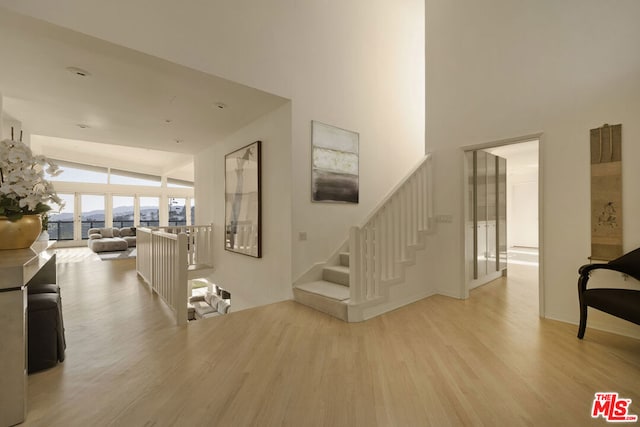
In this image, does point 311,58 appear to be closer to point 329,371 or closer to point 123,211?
point 329,371

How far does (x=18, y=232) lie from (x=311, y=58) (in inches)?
149

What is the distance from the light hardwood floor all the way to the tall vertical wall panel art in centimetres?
89

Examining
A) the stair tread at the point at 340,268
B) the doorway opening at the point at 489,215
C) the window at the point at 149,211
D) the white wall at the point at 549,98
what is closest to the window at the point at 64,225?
the window at the point at 149,211

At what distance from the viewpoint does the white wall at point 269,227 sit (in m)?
3.98

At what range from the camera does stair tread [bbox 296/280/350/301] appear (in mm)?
3400

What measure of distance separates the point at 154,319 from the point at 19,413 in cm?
163

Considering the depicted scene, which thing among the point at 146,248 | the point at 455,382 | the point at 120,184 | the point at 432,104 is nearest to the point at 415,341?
the point at 455,382

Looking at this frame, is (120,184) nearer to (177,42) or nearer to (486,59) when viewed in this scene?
(177,42)

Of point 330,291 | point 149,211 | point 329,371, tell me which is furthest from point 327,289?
point 149,211

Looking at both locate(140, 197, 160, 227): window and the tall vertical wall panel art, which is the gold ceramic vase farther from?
locate(140, 197, 160, 227): window

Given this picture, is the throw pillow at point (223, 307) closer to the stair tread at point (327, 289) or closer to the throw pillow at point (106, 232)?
the stair tread at point (327, 289)

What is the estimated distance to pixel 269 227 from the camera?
4.29 meters

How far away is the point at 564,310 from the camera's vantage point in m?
3.10

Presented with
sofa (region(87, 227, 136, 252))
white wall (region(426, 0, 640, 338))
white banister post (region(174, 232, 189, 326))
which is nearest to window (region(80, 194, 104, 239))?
sofa (region(87, 227, 136, 252))
